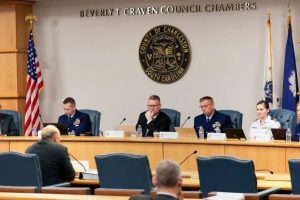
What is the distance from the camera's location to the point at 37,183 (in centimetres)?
809

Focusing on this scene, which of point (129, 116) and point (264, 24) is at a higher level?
A: point (264, 24)

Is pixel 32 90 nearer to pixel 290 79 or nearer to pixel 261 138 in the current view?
pixel 290 79

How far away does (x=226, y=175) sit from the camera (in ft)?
24.1

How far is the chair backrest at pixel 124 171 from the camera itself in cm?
774

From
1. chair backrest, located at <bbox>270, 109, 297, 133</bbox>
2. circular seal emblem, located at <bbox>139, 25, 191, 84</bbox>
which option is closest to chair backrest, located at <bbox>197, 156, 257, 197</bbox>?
chair backrest, located at <bbox>270, 109, 297, 133</bbox>

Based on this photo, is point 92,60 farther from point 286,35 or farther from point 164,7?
point 286,35

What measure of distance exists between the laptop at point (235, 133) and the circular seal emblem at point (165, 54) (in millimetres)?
3117

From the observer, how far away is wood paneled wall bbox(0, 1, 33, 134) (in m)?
13.7

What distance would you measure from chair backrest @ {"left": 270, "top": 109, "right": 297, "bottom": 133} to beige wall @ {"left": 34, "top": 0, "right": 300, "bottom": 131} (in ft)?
4.90

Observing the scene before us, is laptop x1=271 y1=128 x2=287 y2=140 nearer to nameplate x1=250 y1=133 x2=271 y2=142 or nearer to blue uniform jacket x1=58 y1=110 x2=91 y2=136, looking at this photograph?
nameplate x1=250 y1=133 x2=271 y2=142

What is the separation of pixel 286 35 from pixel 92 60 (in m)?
3.53

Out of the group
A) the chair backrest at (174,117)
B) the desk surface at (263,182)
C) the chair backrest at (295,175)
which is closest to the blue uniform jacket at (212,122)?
the chair backrest at (174,117)

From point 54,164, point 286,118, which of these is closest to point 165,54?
point 286,118

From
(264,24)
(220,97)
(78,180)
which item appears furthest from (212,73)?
(78,180)
